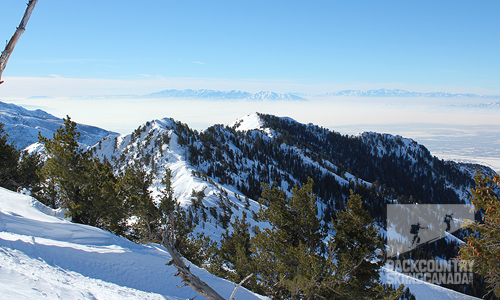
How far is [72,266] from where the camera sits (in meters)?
9.45

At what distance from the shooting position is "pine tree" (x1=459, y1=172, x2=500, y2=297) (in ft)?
31.2

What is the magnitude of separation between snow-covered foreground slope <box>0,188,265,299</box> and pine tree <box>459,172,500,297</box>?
31.1ft

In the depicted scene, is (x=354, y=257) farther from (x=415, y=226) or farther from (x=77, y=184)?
(x=415, y=226)

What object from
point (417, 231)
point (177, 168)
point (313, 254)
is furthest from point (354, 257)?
point (417, 231)

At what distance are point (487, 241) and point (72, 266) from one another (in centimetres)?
1545

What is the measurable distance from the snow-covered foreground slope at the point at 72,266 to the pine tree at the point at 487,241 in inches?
373

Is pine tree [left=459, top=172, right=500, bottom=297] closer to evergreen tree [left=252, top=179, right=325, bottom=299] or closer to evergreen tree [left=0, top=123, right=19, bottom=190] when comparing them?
evergreen tree [left=252, top=179, right=325, bottom=299]

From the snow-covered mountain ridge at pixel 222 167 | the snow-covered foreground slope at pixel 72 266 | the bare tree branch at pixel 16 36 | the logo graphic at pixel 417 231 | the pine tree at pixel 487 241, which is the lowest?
the logo graphic at pixel 417 231

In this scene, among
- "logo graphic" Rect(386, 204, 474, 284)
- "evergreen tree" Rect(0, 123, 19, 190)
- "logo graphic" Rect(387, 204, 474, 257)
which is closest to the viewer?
"evergreen tree" Rect(0, 123, 19, 190)

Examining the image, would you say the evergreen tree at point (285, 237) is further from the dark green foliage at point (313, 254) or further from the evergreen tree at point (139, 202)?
the evergreen tree at point (139, 202)

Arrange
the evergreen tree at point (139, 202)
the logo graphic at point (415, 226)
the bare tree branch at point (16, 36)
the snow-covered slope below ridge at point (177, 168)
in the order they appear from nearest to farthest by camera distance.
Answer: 1. the bare tree branch at point (16, 36)
2. the evergreen tree at point (139, 202)
3. the snow-covered slope below ridge at point (177, 168)
4. the logo graphic at point (415, 226)

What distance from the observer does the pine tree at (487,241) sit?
374 inches
